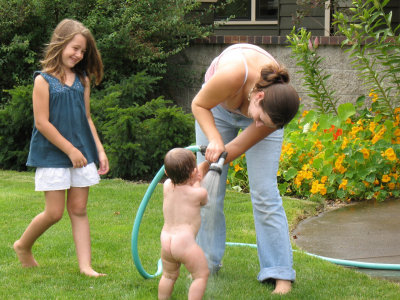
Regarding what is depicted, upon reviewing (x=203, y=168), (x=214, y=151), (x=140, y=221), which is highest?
(x=214, y=151)

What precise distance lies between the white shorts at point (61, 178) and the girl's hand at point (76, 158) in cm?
7

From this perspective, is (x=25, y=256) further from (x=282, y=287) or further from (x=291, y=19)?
(x=291, y=19)

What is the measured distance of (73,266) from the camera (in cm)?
363

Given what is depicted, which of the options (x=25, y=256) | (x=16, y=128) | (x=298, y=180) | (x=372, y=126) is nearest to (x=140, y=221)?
(x=25, y=256)

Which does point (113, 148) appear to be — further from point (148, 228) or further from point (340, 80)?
point (340, 80)

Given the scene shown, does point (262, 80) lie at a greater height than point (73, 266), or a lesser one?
greater

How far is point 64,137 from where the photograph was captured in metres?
3.38

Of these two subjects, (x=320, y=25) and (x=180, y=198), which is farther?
(x=320, y=25)

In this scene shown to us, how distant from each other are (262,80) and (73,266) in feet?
5.49

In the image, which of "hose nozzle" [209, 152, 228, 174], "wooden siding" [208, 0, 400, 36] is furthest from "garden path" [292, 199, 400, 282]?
"wooden siding" [208, 0, 400, 36]

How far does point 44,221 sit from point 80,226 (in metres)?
0.20

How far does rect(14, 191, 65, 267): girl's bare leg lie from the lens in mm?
3393

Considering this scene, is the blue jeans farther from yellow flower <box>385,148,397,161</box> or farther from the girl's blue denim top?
yellow flower <box>385,148,397,161</box>

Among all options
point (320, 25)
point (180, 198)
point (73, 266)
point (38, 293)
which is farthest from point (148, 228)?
point (320, 25)
